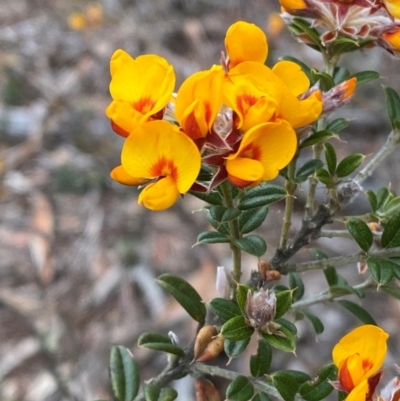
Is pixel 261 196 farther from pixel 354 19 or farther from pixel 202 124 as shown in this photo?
pixel 354 19

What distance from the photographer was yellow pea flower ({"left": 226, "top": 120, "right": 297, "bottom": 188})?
2.07 feet

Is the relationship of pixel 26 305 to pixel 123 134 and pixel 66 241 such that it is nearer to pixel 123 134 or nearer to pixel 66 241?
pixel 66 241

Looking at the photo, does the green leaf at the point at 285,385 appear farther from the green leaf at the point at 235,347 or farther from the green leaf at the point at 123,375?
the green leaf at the point at 123,375

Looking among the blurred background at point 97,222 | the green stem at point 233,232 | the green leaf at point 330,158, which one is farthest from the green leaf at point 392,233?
the blurred background at point 97,222

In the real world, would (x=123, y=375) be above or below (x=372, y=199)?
below

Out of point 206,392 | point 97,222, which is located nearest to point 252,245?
point 206,392

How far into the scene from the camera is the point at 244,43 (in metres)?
0.73

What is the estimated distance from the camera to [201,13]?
4.61 m

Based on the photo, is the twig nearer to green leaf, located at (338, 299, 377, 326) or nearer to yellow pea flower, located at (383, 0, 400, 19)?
green leaf, located at (338, 299, 377, 326)

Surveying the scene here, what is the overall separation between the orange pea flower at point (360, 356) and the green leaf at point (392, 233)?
0.49ft

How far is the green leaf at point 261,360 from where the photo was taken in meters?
0.83

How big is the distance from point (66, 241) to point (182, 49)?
1.93 m

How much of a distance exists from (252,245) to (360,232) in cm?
16

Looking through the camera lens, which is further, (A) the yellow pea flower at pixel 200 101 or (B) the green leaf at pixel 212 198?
(B) the green leaf at pixel 212 198
